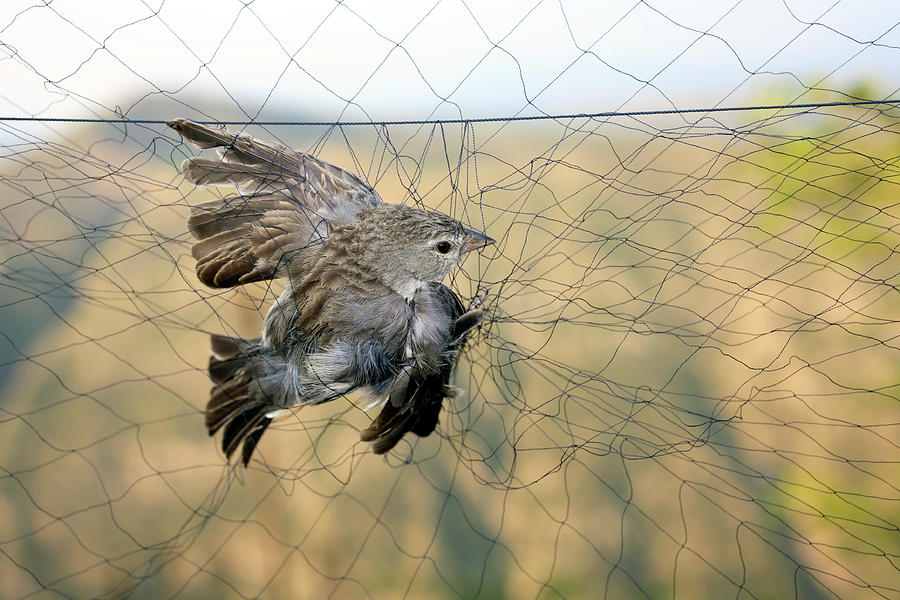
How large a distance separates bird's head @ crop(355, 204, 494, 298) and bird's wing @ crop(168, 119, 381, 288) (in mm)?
89

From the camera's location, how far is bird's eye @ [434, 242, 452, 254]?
0.85 m

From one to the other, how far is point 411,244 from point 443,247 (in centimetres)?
4

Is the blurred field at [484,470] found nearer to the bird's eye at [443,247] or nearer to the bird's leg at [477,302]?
the bird's leg at [477,302]

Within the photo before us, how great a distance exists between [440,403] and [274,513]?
5.23 feet

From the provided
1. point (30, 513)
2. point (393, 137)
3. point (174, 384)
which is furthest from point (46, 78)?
point (30, 513)

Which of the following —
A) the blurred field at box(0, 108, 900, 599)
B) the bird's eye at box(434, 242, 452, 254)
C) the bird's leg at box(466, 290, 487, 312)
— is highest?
the bird's eye at box(434, 242, 452, 254)

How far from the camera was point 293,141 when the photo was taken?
123 cm

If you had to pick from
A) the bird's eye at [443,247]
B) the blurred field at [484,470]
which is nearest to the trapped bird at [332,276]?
the bird's eye at [443,247]

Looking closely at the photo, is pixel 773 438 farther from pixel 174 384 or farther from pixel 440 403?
pixel 174 384

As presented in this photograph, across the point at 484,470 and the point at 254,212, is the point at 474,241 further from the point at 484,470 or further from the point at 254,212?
the point at 484,470

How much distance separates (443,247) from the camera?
0.86 meters

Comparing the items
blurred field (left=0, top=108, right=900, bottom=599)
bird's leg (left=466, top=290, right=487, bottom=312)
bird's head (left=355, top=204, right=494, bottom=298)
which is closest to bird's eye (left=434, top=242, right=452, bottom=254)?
bird's head (left=355, top=204, right=494, bottom=298)

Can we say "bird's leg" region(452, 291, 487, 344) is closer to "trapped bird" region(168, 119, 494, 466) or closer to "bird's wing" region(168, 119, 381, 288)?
"trapped bird" region(168, 119, 494, 466)

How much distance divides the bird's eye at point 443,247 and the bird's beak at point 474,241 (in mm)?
22
